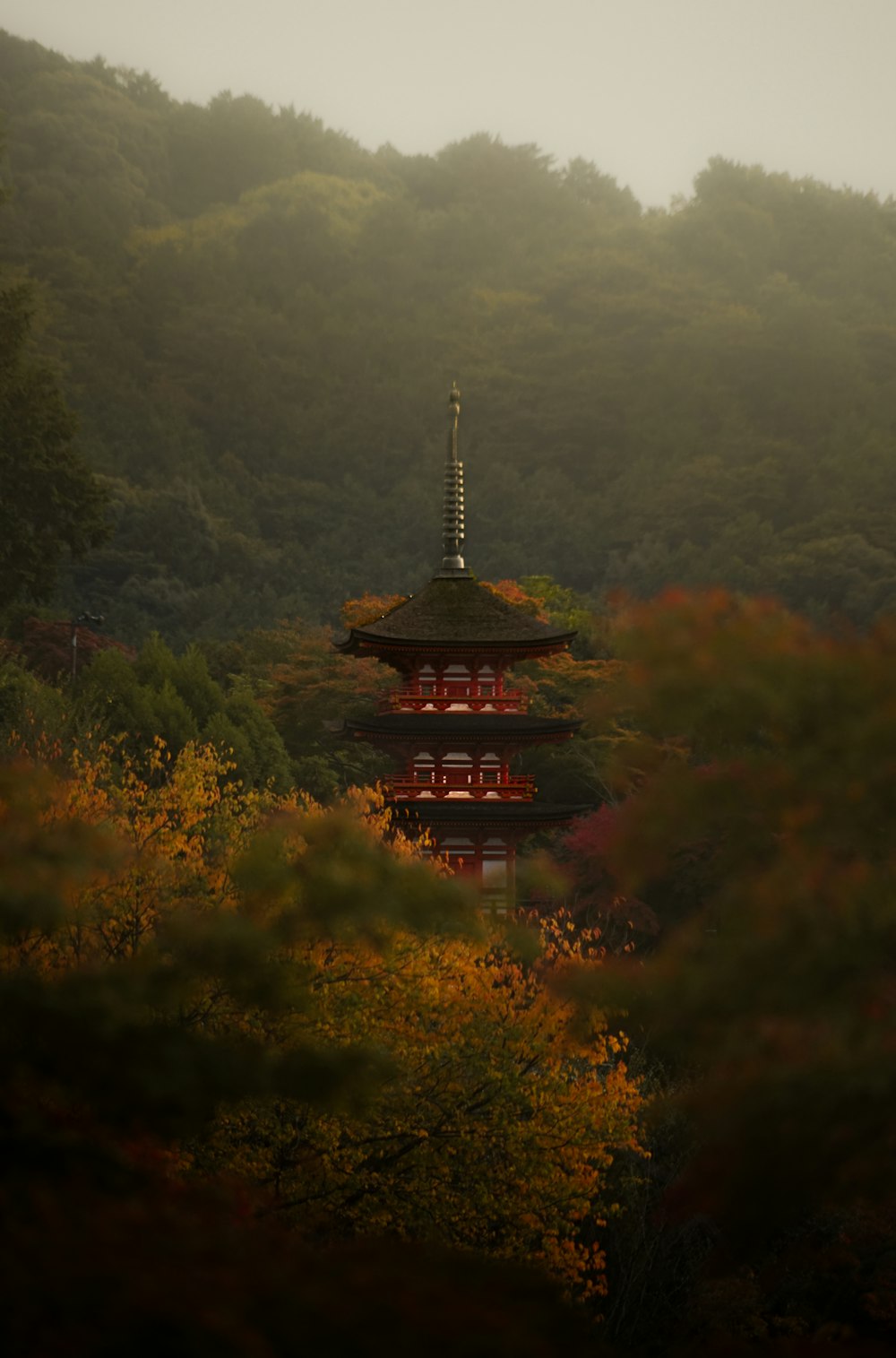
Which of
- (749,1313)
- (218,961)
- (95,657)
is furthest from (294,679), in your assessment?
(218,961)

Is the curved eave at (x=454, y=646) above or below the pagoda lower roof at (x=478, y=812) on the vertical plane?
above

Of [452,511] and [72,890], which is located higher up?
[452,511]

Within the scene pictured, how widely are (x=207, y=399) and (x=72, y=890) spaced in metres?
56.5

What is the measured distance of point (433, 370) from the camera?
7075 centimetres

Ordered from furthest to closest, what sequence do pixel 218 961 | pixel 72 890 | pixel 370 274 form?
pixel 370 274, pixel 72 890, pixel 218 961

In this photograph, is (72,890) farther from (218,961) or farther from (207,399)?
(207,399)

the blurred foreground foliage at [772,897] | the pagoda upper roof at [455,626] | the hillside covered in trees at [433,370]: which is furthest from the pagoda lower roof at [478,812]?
the hillside covered in trees at [433,370]

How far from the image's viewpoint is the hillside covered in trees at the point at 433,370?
61.2 metres

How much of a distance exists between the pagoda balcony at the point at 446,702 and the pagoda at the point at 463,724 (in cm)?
1

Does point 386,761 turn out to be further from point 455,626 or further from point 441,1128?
point 441,1128

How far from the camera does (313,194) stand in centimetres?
7769

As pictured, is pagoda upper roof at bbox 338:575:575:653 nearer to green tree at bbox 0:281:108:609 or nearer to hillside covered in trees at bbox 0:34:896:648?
green tree at bbox 0:281:108:609

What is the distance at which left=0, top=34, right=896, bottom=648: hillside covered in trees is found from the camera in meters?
61.2

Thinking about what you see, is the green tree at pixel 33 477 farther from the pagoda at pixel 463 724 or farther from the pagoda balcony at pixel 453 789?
the pagoda balcony at pixel 453 789
